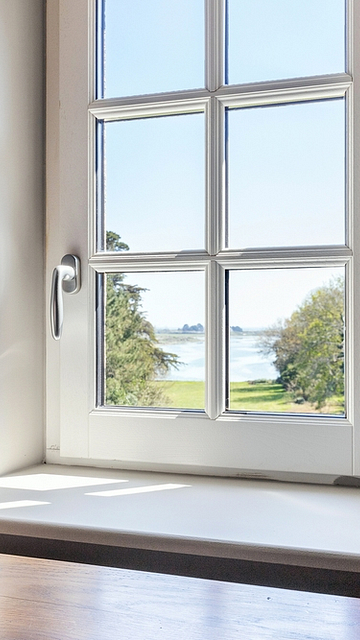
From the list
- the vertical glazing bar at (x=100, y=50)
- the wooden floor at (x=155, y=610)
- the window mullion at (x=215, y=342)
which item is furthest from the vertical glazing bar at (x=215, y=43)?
the wooden floor at (x=155, y=610)

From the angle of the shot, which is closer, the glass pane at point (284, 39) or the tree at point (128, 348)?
the glass pane at point (284, 39)

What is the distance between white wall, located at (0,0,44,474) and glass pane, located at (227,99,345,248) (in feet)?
1.30

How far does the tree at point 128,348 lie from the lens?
1.18 m

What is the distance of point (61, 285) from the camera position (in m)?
1.14

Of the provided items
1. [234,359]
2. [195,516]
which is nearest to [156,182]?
[234,359]

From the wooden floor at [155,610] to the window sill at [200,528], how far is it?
0.12 m

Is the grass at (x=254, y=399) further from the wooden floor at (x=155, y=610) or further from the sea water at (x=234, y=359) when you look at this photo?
the wooden floor at (x=155, y=610)

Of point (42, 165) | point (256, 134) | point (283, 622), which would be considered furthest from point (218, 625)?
point (42, 165)

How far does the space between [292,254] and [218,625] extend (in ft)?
2.12

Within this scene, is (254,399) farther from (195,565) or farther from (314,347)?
(195,565)

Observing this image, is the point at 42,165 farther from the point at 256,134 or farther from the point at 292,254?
the point at 292,254

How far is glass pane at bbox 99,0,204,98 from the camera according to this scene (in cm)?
114

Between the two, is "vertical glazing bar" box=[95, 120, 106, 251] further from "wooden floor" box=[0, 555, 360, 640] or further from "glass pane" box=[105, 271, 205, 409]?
"wooden floor" box=[0, 555, 360, 640]

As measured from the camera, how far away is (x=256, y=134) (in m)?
1.11
